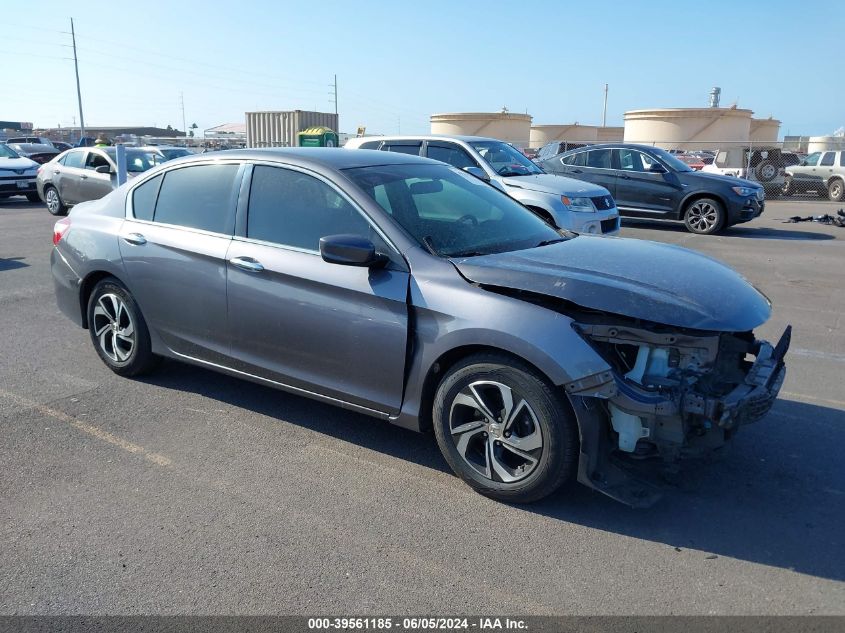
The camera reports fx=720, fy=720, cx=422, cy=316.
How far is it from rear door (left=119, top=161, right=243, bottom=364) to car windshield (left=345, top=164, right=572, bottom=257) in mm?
1015

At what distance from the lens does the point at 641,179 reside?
48.9ft

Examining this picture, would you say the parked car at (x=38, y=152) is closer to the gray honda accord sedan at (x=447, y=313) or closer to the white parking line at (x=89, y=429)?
the white parking line at (x=89, y=429)

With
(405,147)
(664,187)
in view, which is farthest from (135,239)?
(664,187)

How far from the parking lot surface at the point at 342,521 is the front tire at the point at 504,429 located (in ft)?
0.56

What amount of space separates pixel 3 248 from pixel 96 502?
31.3 ft

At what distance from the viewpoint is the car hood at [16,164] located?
1839cm

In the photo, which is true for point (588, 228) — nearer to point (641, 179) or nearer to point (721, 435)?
point (641, 179)

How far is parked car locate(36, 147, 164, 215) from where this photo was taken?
606 inches

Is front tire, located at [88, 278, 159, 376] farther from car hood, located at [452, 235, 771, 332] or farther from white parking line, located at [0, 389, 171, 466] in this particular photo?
car hood, located at [452, 235, 771, 332]

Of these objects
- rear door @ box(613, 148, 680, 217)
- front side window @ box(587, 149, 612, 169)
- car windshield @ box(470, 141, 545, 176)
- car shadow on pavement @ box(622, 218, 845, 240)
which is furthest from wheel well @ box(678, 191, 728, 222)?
car windshield @ box(470, 141, 545, 176)

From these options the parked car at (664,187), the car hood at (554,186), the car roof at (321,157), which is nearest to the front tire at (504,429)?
the car roof at (321,157)

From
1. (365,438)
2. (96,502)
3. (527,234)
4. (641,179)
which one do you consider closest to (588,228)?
(641,179)

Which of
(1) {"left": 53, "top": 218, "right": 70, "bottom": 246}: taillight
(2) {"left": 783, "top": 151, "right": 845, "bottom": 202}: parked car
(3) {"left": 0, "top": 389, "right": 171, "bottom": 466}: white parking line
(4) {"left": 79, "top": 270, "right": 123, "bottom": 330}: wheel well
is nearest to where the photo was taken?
(3) {"left": 0, "top": 389, "right": 171, "bottom": 466}: white parking line

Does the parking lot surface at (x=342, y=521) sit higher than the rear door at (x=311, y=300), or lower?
lower
